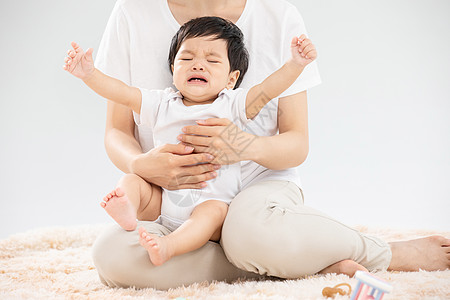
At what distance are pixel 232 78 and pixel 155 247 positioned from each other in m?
0.64

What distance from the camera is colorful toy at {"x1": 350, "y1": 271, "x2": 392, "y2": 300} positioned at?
863mm

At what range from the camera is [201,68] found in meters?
1.47

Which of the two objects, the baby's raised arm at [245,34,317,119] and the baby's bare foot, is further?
the baby's raised arm at [245,34,317,119]

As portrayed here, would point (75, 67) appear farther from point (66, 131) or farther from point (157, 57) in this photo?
point (66, 131)

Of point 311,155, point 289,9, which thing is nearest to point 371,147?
point 311,155

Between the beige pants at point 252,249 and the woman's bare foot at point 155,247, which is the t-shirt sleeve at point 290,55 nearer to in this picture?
the beige pants at point 252,249

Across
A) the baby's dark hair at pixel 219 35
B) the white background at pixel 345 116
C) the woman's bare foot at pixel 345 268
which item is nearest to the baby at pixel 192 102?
the baby's dark hair at pixel 219 35

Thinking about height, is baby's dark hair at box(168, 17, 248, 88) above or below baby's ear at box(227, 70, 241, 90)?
above

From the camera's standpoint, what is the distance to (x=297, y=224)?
126cm

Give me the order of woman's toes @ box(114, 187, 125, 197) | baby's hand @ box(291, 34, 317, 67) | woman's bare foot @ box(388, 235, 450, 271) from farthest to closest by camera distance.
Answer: woman's bare foot @ box(388, 235, 450, 271)
baby's hand @ box(291, 34, 317, 67)
woman's toes @ box(114, 187, 125, 197)

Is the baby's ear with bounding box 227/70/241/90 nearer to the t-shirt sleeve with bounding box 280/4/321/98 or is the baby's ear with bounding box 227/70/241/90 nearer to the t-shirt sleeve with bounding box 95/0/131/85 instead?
the t-shirt sleeve with bounding box 280/4/321/98

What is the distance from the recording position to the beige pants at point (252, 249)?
1.23 metres

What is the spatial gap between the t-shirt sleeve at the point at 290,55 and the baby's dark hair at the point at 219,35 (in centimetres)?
13

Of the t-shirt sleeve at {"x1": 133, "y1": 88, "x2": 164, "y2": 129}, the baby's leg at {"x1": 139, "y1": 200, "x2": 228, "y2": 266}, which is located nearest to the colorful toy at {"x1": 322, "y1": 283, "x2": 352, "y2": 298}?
the baby's leg at {"x1": 139, "y1": 200, "x2": 228, "y2": 266}
